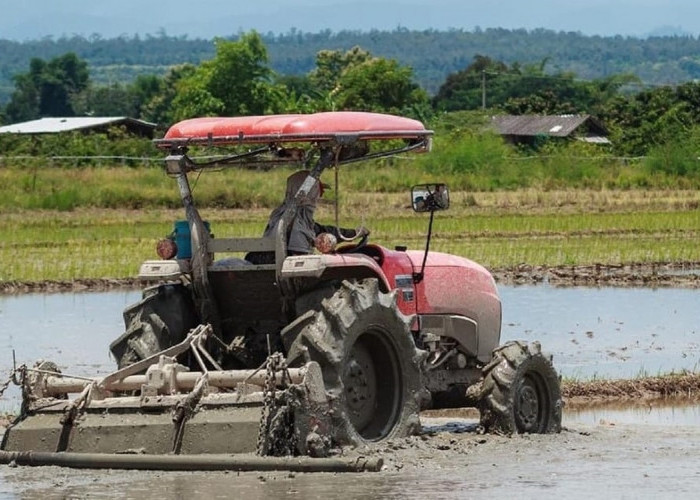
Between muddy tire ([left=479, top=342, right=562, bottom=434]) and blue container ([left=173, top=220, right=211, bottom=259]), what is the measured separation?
215 cm

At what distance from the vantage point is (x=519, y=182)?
4369 centimetres

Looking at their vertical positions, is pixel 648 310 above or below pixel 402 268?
below

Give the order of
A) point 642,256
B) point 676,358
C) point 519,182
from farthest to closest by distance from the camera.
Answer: point 519,182 < point 642,256 < point 676,358

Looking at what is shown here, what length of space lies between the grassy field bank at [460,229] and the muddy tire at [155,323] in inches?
539

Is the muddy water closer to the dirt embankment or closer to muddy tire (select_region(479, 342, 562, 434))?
the dirt embankment

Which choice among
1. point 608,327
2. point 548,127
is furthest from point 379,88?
point 608,327

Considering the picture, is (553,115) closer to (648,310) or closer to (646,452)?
(648,310)

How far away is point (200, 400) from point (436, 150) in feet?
126

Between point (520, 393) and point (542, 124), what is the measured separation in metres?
59.0

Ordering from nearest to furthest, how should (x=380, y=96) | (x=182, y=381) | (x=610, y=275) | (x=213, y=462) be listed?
(x=213, y=462) < (x=182, y=381) < (x=610, y=275) < (x=380, y=96)

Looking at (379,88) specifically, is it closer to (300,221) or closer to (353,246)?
(353,246)

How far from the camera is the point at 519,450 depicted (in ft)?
33.7

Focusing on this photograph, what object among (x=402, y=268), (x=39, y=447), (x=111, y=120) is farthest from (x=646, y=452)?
(x=111, y=120)

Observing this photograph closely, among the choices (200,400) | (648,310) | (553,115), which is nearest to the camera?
(200,400)
